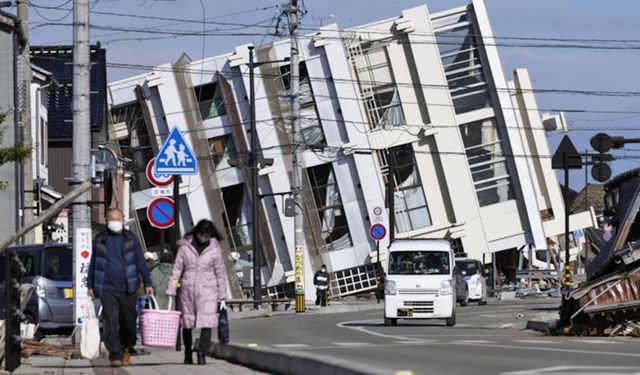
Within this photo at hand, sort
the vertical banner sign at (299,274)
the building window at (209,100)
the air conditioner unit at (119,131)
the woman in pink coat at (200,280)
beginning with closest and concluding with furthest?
the woman in pink coat at (200,280) < the vertical banner sign at (299,274) < the building window at (209,100) < the air conditioner unit at (119,131)

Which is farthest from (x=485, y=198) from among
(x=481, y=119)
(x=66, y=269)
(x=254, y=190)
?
(x=66, y=269)

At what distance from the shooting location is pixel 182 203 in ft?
229

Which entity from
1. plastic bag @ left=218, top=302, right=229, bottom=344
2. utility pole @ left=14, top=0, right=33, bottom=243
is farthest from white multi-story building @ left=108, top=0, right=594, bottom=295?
plastic bag @ left=218, top=302, right=229, bottom=344

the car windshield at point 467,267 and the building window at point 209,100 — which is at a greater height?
the building window at point 209,100

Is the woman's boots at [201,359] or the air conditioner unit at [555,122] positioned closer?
the woman's boots at [201,359]

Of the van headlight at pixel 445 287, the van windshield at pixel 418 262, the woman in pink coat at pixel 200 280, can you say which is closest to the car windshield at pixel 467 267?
the van windshield at pixel 418 262

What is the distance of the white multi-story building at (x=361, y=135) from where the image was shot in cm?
6569

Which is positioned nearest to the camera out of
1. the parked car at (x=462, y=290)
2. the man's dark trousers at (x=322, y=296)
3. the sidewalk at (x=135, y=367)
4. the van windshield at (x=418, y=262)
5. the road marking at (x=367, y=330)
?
the sidewalk at (x=135, y=367)

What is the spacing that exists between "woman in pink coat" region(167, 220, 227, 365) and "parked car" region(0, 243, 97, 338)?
1144 cm

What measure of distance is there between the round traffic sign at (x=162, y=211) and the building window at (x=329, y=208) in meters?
44.2

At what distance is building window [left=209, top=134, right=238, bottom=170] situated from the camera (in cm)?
6888

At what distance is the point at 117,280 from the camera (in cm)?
1669

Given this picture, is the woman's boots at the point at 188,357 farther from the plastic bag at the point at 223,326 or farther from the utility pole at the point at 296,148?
the utility pole at the point at 296,148

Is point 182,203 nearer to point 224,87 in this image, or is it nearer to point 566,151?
point 224,87
